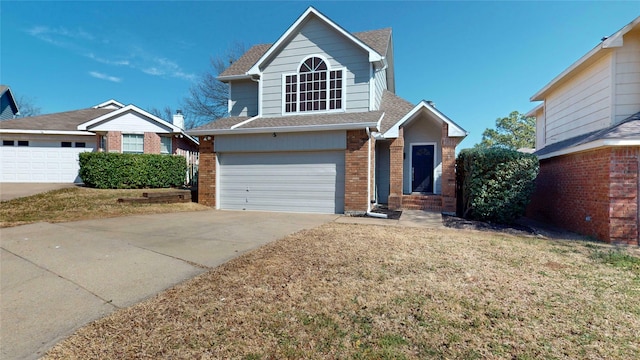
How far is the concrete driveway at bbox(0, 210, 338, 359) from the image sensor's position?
108 inches

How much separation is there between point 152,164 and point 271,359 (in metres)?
14.4

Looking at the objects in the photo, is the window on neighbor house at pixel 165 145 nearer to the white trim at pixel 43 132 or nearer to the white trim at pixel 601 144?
the white trim at pixel 43 132

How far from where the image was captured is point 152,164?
45.9 feet

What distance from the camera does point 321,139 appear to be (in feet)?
32.3

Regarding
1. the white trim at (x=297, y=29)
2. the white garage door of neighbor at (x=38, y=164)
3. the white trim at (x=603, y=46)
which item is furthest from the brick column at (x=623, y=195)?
Answer: the white garage door of neighbor at (x=38, y=164)

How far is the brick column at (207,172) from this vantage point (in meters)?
11.0

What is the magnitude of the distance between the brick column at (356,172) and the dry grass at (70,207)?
577cm

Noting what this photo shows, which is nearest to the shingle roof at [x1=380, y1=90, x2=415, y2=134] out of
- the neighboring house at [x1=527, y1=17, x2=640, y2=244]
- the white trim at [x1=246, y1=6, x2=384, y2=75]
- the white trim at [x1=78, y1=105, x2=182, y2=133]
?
the white trim at [x1=246, y1=6, x2=384, y2=75]

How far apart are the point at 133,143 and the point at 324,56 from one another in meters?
12.1

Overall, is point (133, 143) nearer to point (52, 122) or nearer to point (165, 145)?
point (165, 145)

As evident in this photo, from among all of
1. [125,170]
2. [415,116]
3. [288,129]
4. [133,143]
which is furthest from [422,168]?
[133,143]

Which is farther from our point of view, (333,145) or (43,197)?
(43,197)

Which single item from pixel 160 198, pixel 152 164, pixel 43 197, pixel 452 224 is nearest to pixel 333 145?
pixel 452 224

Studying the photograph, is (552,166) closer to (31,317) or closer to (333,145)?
(333,145)
